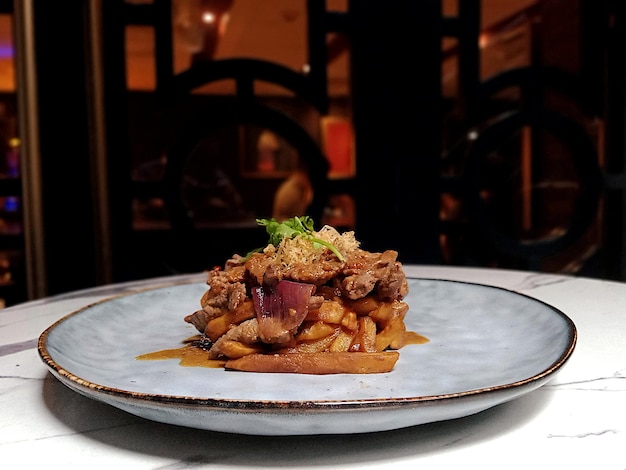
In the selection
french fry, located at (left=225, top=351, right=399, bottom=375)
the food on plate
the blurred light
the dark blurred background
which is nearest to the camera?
french fry, located at (left=225, top=351, right=399, bottom=375)

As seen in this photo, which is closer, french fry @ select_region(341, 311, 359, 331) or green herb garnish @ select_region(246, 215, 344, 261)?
french fry @ select_region(341, 311, 359, 331)

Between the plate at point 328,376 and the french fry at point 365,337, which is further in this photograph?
the french fry at point 365,337

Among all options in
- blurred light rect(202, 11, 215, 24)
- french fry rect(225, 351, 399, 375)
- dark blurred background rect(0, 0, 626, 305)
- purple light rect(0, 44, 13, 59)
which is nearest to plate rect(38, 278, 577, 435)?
french fry rect(225, 351, 399, 375)

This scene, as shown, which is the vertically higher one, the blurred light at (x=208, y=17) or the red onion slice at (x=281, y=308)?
the blurred light at (x=208, y=17)

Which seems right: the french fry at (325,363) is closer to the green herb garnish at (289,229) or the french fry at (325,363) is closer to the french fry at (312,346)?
the french fry at (312,346)

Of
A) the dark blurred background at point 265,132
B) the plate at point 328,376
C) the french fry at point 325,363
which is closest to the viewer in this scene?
the plate at point 328,376

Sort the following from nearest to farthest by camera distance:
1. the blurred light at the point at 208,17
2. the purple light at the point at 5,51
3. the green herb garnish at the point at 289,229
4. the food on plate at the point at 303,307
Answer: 1. the food on plate at the point at 303,307
2. the green herb garnish at the point at 289,229
3. the blurred light at the point at 208,17
4. the purple light at the point at 5,51

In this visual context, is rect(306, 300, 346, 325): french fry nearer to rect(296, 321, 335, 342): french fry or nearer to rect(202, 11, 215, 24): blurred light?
rect(296, 321, 335, 342): french fry

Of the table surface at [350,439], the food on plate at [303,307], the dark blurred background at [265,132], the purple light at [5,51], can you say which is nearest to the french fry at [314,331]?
the food on plate at [303,307]
